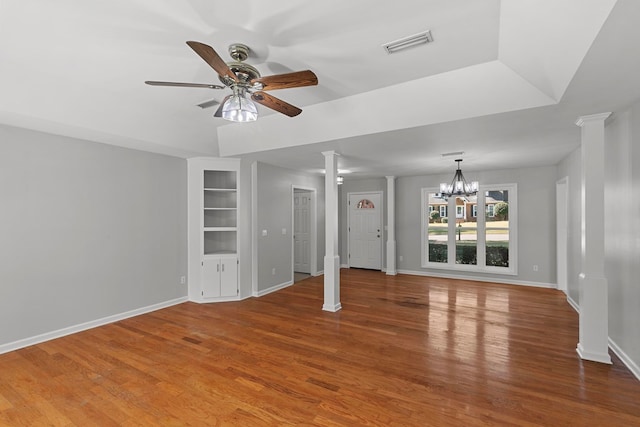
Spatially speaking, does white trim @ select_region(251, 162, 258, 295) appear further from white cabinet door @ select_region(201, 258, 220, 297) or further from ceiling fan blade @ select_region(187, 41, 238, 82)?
ceiling fan blade @ select_region(187, 41, 238, 82)

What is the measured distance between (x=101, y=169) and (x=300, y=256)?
4518mm

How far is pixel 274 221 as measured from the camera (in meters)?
5.74

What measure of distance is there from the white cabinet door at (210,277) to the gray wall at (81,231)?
417mm

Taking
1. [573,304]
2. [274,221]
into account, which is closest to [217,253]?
[274,221]

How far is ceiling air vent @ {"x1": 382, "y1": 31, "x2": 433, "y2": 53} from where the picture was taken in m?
2.16

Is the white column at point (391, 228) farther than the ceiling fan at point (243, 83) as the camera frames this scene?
Yes

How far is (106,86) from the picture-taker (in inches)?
115

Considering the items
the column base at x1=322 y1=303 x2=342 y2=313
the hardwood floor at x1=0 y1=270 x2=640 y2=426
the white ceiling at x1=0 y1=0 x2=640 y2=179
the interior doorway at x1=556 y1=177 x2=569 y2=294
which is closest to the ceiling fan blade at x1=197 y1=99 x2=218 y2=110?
the white ceiling at x1=0 y1=0 x2=640 y2=179

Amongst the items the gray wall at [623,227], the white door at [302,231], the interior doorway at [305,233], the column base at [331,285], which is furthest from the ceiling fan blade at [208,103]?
the gray wall at [623,227]

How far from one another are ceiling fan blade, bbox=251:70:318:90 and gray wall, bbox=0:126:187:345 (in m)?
3.02

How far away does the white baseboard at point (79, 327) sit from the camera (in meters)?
3.18

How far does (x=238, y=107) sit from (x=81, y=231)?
3.06m

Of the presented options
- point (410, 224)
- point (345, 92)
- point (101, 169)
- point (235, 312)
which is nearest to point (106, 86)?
point (101, 169)

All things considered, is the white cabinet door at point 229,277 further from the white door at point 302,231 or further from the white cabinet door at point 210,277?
the white door at point 302,231
